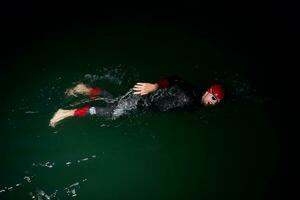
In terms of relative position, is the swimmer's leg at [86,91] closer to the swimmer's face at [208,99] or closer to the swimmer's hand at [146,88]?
the swimmer's hand at [146,88]

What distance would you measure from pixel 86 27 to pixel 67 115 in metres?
3.09

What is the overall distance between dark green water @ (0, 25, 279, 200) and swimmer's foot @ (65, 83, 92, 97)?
0.16 m

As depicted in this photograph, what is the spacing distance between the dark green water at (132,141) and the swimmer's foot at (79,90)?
162 millimetres

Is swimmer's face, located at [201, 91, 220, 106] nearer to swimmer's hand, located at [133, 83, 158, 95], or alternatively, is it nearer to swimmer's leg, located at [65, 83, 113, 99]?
swimmer's hand, located at [133, 83, 158, 95]

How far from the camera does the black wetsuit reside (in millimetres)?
5129

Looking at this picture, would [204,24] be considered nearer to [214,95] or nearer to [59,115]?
[214,95]

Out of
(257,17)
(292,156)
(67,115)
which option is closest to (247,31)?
(257,17)

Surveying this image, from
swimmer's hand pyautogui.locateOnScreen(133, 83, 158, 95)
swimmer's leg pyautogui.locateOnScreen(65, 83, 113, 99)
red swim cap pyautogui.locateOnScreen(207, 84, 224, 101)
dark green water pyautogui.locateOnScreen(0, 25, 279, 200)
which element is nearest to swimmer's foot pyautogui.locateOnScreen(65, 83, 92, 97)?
swimmer's leg pyautogui.locateOnScreen(65, 83, 113, 99)

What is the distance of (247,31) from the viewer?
25.8ft

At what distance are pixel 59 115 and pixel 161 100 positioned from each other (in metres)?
1.69

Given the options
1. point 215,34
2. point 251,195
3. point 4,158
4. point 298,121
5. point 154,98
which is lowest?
point 251,195

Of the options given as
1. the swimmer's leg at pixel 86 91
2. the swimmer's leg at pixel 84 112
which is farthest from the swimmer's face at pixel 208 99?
the swimmer's leg at pixel 86 91

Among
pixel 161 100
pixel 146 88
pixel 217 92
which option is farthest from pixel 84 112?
pixel 217 92

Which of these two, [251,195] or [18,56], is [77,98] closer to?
[18,56]
